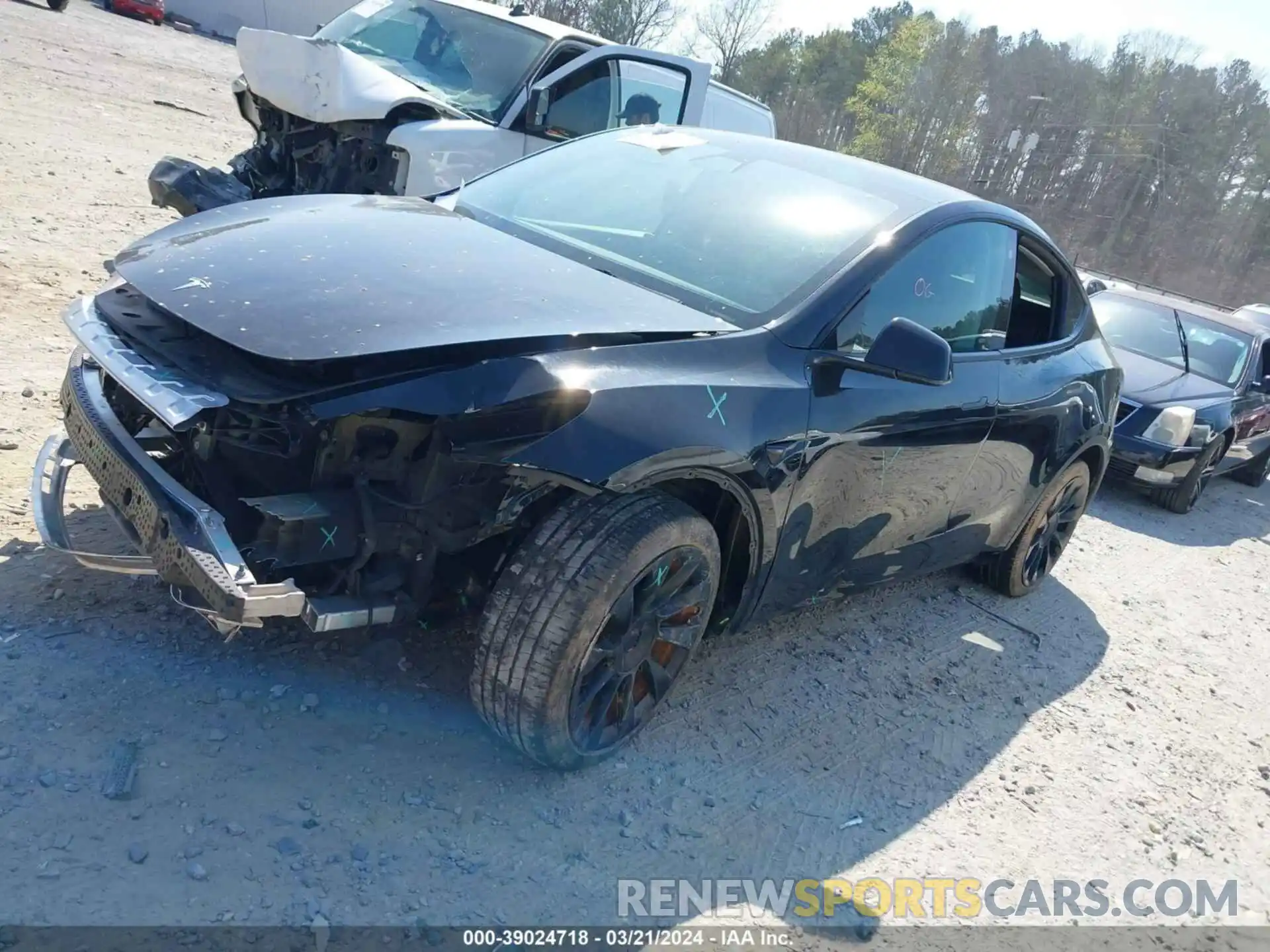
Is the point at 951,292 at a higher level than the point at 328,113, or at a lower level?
higher

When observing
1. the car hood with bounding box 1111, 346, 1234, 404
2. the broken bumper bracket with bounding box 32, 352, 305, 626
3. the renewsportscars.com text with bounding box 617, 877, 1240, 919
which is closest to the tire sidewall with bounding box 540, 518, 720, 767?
the renewsportscars.com text with bounding box 617, 877, 1240, 919

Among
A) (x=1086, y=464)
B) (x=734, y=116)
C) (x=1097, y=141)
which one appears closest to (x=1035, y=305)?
(x=1086, y=464)

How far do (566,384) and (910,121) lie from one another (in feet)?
166

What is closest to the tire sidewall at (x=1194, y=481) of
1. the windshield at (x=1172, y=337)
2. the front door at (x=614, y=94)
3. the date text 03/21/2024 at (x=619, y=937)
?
the windshield at (x=1172, y=337)

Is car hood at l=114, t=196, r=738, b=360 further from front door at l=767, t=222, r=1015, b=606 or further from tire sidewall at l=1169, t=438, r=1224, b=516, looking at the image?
tire sidewall at l=1169, t=438, r=1224, b=516

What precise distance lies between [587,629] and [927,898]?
4.44 feet

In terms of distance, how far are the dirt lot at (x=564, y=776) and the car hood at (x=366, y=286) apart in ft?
3.70

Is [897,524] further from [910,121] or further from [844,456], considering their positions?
[910,121]

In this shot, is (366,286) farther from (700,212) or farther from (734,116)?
(734,116)

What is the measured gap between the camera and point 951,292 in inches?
145

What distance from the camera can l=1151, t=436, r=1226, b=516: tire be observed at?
771 centimetres

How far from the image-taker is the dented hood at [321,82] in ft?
20.6

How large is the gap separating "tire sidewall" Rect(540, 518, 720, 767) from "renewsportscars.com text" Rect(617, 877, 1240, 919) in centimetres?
Answer: 41

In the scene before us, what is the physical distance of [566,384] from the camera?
2473 millimetres
